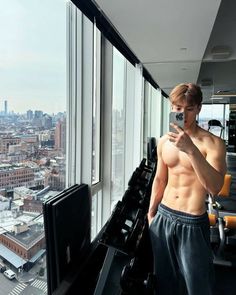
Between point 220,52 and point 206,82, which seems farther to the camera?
point 206,82

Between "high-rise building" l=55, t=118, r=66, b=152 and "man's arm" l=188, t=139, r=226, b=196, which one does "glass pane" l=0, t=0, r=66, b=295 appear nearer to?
"high-rise building" l=55, t=118, r=66, b=152

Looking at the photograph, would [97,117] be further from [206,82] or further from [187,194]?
[206,82]

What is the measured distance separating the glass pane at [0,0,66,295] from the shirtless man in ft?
2.78

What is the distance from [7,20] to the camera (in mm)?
1521

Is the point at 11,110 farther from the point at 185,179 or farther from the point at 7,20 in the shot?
the point at 185,179

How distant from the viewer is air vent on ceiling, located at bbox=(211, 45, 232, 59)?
4438mm

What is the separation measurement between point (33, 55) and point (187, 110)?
106 cm

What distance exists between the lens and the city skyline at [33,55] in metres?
1.54

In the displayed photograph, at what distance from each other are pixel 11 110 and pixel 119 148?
292 centimetres

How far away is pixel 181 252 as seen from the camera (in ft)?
5.63

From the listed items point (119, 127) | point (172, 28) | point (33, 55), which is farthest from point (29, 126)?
point (119, 127)

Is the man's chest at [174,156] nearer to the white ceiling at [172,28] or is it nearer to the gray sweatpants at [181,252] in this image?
the gray sweatpants at [181,252]

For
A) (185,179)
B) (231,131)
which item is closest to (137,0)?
(185,179)

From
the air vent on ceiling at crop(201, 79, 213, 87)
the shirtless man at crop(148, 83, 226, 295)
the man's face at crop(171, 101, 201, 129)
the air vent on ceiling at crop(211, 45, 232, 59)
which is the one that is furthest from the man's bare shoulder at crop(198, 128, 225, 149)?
the air vent on ceiling at crop(201, 79, 213, 87)
